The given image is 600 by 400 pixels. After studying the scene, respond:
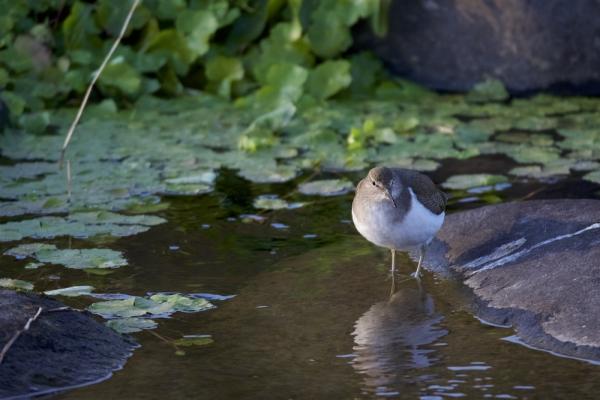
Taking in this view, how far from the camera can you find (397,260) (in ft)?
20.7

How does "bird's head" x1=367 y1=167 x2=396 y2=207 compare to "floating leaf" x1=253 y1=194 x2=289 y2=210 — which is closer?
"bird's head" x1=367 y1=167 x2=396 y2=207

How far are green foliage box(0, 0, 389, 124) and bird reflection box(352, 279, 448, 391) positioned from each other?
393 cm

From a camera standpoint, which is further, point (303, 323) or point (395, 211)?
point (395, 211)

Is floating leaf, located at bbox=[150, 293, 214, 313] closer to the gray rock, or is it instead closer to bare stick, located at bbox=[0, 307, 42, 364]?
bare stick, located at bbox=[0, 307, 42, 364]

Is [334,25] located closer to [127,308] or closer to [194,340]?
[127,308]

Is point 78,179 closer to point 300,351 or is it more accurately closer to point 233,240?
point 233,240

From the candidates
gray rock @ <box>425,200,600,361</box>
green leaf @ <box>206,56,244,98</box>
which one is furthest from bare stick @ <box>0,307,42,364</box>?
green leaf @ <box>206,56,244,98</box>

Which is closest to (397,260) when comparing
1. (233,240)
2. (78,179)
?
(233,240)

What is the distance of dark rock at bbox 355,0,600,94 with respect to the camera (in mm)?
9859

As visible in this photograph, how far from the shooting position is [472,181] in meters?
7.43

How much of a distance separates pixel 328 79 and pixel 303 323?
4596 mm

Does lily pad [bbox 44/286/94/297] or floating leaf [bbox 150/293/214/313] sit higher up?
lily pad [bbox 44/286/94/297]

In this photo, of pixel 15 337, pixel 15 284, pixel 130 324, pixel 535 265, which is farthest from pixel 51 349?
pixel 535 265

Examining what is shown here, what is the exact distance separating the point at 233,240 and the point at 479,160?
7.67 ft
